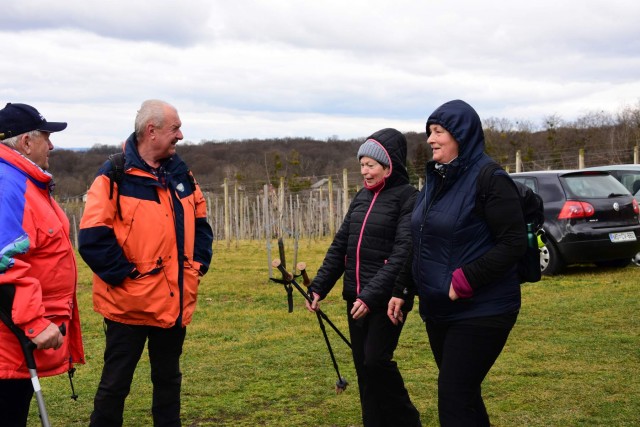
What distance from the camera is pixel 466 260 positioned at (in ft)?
12.0

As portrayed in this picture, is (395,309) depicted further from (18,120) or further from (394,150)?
(18,120)

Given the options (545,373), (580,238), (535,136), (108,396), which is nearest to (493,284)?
(108,396)

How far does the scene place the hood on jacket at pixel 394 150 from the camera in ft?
15.3

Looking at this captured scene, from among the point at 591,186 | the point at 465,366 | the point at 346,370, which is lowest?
the point at 346,370

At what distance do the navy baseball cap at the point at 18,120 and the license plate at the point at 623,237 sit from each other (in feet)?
32.0

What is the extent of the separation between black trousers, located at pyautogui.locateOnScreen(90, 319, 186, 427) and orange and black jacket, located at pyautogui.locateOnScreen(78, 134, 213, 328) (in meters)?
0.10

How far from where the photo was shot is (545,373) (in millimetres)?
6395

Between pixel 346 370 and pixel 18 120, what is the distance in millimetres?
3813

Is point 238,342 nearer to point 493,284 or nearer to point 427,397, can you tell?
point 427,397

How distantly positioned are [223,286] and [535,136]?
4246 centimetres

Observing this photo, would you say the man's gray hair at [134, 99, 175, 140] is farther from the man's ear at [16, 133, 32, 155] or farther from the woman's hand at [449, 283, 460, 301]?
the woman's hand at [449, 283, 460, 301]

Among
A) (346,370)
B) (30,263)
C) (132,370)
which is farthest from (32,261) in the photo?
(346,370)

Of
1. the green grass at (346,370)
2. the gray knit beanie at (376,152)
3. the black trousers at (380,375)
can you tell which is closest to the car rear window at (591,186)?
the green grass at (346,370)

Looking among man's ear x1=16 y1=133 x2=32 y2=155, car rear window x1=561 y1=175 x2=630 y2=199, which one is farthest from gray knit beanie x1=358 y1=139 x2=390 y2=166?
car rear window x1=561 y1=175 x2=630 y2=199
